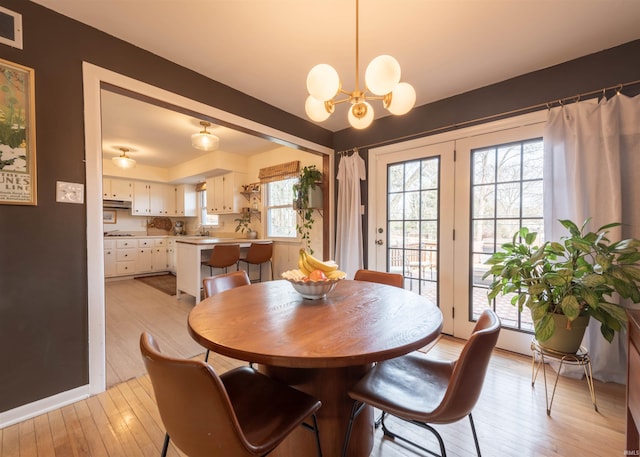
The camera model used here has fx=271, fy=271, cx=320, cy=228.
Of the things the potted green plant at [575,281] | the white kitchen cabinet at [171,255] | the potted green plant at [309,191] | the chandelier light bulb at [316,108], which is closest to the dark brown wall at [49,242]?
the chandelier light bulb at [316,108]

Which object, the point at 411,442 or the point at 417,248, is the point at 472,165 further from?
the point at 411,442

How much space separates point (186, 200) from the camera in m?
6.54

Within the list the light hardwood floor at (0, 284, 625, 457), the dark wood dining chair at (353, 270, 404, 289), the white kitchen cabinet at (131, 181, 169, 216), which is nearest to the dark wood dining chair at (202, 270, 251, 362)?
the light hardwood floor at (0, 284, 625, 457)

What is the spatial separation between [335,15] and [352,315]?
1791 mm

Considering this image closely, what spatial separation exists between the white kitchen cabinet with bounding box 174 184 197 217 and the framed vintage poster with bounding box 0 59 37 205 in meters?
5.18

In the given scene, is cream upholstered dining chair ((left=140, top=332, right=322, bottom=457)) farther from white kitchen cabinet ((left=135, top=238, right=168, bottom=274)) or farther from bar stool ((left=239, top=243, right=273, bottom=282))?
white kitchen cabinet ((left=135, top=238, right=168, bottom=274))

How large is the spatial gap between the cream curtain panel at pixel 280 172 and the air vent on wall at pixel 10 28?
3.06 meters

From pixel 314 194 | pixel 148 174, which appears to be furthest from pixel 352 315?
pixel 148 174

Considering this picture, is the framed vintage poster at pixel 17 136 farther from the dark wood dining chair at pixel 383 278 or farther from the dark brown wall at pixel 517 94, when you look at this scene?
the dark brown wall at pixel 517 94

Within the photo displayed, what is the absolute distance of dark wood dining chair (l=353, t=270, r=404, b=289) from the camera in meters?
2.04

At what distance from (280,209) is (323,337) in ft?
13.0

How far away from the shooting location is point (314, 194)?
374 cm

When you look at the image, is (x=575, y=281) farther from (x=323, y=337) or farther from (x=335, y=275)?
(x=323, y=337)

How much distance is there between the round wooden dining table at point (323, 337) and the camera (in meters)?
0.87
